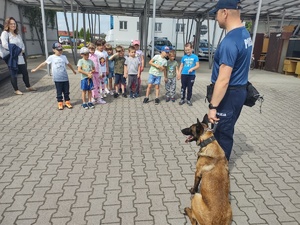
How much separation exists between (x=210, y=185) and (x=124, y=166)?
1556mm

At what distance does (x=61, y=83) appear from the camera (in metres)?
5.41

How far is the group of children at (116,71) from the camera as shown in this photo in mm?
5406

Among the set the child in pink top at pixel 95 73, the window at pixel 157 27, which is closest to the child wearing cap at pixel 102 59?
the child in pink top at pixel 95 73

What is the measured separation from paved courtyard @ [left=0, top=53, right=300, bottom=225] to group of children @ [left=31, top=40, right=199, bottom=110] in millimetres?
552

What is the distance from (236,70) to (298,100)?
6902 millimetres

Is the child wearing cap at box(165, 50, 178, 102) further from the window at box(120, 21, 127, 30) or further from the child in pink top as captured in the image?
the window at box(120, 21, 127, 30)

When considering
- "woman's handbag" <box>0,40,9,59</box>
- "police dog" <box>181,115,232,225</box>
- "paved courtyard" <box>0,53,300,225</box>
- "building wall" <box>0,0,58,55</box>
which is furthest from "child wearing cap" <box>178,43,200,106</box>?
"building wall" <box>0,0,58,55</box>

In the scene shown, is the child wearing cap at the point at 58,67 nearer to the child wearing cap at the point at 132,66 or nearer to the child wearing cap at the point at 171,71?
the child wearing cap at the point at 132,66

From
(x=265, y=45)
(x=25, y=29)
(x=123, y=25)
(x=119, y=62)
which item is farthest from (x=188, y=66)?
(x=123, y=25)

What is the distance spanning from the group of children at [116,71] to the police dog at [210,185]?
12.1 ft

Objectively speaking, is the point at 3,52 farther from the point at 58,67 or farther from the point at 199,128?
the point at 199,128

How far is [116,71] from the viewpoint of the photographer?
6.47 metres

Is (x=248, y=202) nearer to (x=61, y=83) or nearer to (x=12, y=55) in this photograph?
(x=61, y=83)

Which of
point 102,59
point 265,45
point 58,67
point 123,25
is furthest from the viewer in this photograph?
point 123,25
